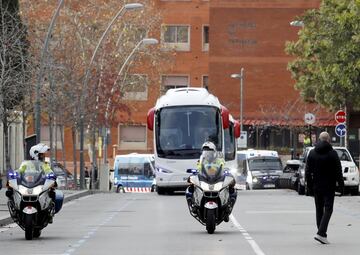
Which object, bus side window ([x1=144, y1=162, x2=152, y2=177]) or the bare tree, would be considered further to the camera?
bus side window ([x1=144, y1=162, x2=152, y2=177])

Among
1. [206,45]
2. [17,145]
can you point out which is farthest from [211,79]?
[17,145]

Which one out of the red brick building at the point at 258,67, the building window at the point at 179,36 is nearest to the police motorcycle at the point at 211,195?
the red brick building at the point at 258,67

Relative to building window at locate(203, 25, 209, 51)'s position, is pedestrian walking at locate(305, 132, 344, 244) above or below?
below

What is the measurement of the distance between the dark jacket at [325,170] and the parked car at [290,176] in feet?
84.9

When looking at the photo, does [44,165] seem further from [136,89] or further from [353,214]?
[136,89]

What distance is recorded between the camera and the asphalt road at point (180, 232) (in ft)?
64.8

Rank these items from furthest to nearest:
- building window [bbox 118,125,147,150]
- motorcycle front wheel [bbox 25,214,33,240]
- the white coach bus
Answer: building window [bbox 118,125,147,150]
the white coach bus
motorcycle front wheel [bbox 25,214,33,240]

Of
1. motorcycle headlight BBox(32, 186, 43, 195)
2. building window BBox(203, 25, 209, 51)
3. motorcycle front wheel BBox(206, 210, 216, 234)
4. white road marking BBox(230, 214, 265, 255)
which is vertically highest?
building window BBox(203, 25, 209, 51)

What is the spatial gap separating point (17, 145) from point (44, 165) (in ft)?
178

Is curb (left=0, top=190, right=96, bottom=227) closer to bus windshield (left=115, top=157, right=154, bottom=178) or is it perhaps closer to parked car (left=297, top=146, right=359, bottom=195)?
parked car (left=297, top=146, right=359, bottom=195)

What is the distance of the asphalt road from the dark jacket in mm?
1018

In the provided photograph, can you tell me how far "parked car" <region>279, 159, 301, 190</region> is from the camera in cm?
4950

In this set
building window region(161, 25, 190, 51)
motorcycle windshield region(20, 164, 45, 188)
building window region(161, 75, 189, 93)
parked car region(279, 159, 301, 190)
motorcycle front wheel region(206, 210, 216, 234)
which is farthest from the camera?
building window region(161, 75, 189, 93)

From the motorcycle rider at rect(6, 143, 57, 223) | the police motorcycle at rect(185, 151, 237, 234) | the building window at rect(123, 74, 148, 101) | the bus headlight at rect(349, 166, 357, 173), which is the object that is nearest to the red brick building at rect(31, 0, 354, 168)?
the building window at rect(123, 74, 148, 101)
